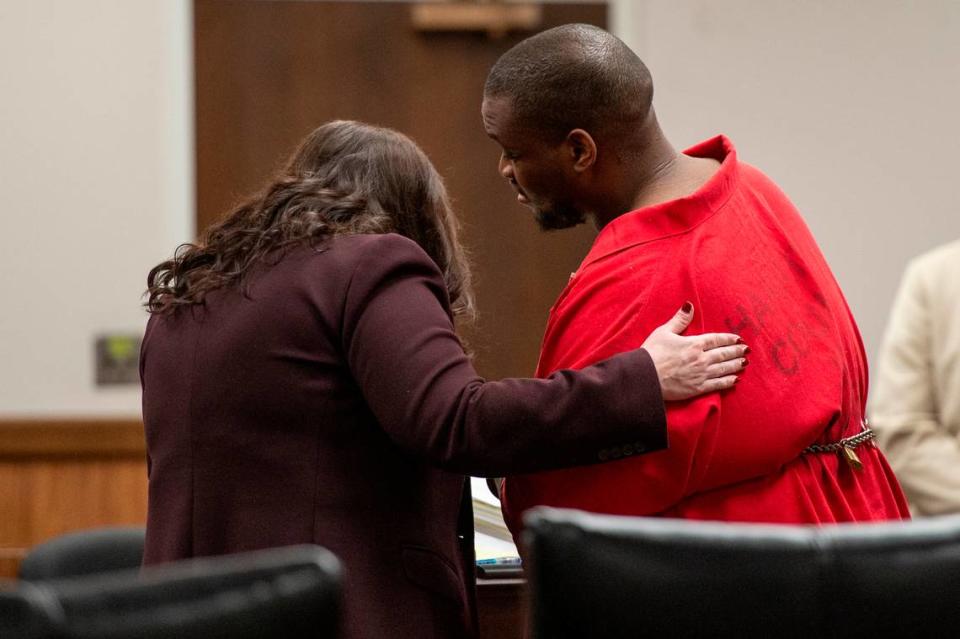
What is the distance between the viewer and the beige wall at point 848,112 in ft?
12.8

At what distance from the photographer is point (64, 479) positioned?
368 cm

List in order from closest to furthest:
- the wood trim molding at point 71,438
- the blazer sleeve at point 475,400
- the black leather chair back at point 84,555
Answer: the blazer sleeve at point 475,400 → the black leather chair back at point 84,555 → the wood trim molding at point 71,438

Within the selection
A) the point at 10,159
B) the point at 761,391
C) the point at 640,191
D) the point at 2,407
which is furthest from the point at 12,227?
the point at 761,391

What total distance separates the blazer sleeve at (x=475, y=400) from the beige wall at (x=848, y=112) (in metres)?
2.56

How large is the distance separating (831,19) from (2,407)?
9.01 feet

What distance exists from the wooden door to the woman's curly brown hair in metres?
2.14

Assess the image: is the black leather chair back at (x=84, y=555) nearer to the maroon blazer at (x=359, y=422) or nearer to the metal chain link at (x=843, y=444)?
the maroon blazer at (x=359, y=422)

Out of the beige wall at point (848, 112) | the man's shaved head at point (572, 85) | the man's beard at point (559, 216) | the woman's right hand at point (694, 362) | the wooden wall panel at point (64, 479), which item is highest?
the beige wall at point (848, 112)

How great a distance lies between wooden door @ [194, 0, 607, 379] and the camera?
12.5 ft

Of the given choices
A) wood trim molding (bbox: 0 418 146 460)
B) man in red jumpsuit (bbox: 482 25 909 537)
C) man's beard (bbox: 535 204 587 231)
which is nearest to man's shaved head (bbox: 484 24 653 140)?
man in red jumpsuit (bbox: 482 25 909 537)

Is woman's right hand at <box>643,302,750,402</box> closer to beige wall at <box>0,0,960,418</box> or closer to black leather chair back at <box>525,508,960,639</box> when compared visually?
black leather chair back at <box>525,508,960,639</box>

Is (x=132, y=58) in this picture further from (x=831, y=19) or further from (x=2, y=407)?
(x=831, y=19)

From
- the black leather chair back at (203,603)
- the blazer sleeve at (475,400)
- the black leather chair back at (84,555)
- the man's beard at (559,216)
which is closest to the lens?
the black leather chair back at (203,603)

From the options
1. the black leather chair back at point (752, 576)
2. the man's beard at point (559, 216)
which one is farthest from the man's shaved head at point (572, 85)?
the black leather chair back at point (752, 576)
